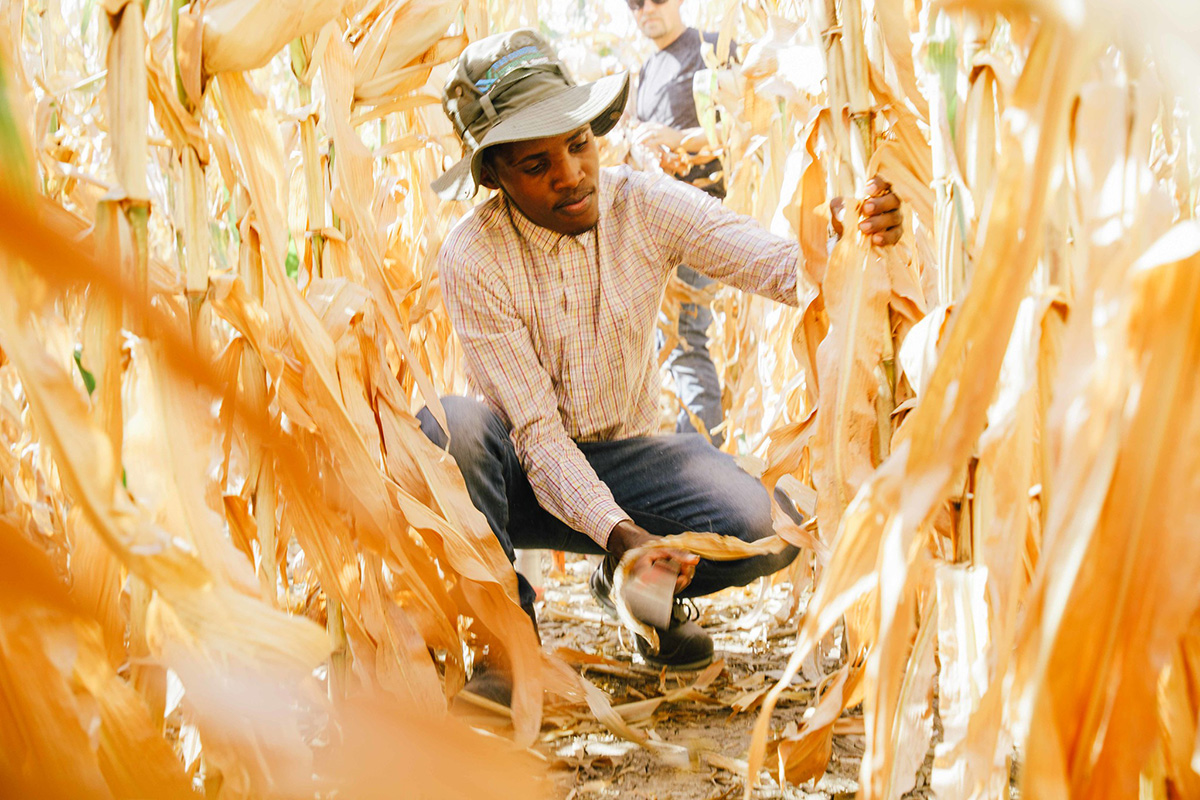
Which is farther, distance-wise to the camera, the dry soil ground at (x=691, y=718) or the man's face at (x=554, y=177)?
the man's face at (x=554, y=177)

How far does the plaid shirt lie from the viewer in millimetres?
1234

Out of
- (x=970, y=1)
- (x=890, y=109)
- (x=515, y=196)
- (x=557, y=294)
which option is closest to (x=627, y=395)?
(x=557, y=294)

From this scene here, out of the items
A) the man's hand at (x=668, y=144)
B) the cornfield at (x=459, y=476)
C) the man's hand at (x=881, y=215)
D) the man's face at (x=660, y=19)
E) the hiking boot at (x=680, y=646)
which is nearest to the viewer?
the cornfield at (x=459, y=476)

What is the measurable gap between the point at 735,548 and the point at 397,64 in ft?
1.95

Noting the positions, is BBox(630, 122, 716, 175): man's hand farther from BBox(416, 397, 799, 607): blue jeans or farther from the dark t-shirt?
BBox(416, 397, 799, 607): blue jeans

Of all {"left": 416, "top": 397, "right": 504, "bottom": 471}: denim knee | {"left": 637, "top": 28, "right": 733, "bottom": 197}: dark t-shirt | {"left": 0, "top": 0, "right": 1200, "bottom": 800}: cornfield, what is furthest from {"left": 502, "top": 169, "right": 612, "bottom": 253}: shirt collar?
{"left": 637, "top": 28, "right": 733, "bottom": 197}: dark t-shirt

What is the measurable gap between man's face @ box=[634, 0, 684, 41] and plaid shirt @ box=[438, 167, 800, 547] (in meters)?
1.05

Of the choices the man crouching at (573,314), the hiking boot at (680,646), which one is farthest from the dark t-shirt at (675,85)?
the hiking boot at (680,646)

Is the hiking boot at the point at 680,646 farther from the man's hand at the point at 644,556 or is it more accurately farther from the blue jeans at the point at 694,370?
the blue jeans at the point at 694,370

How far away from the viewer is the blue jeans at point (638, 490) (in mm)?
1225

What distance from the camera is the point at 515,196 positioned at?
4.18ft

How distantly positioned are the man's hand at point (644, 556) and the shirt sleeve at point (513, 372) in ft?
0.31

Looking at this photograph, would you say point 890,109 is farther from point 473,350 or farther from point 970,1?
point 473,350

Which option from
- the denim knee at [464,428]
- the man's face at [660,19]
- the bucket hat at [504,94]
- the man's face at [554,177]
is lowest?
the denim knee at [464,428]
